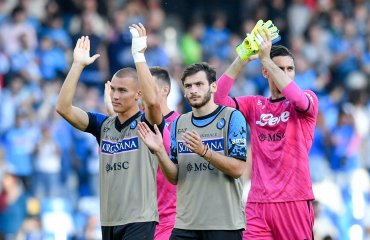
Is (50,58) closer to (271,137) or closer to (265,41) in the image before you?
(271,137)

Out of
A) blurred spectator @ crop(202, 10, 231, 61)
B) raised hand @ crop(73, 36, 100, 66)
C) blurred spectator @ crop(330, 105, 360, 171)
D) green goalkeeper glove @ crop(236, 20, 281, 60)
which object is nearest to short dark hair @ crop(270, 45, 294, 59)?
green goalkeeper glove @ crop(236, 20, 281, 60)

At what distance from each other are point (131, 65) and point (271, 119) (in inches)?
411

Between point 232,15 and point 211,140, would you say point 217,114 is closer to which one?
point 211,140

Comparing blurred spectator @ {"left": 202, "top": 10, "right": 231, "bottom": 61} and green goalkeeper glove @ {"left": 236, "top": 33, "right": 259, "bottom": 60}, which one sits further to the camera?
blurred spectator @ {"left": 202, "top": 10, "right": 231, "bottom": 61}

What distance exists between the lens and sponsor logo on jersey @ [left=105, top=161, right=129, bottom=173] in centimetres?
1162

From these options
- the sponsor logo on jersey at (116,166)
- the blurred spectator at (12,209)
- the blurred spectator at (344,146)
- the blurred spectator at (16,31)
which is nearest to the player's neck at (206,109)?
the sponsor logo on jersey at (116,166)

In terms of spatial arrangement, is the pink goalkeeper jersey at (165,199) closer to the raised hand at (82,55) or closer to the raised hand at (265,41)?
the raised hand at (82,55)

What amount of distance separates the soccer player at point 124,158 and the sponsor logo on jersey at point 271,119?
1.20 metres

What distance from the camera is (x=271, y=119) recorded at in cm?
1208

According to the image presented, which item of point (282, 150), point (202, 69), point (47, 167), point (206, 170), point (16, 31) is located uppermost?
point (16, 31)

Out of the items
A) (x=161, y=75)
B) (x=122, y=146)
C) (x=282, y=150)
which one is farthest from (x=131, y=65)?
(x=122, y=146)

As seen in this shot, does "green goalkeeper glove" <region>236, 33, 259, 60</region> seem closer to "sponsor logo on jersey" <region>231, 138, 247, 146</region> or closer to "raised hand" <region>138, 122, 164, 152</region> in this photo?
"sponsor logo on jersey" <region>231, 138, 247, 146</region>

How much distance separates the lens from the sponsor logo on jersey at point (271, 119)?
39.5 feet

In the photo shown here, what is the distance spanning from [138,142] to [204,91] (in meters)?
0.83
